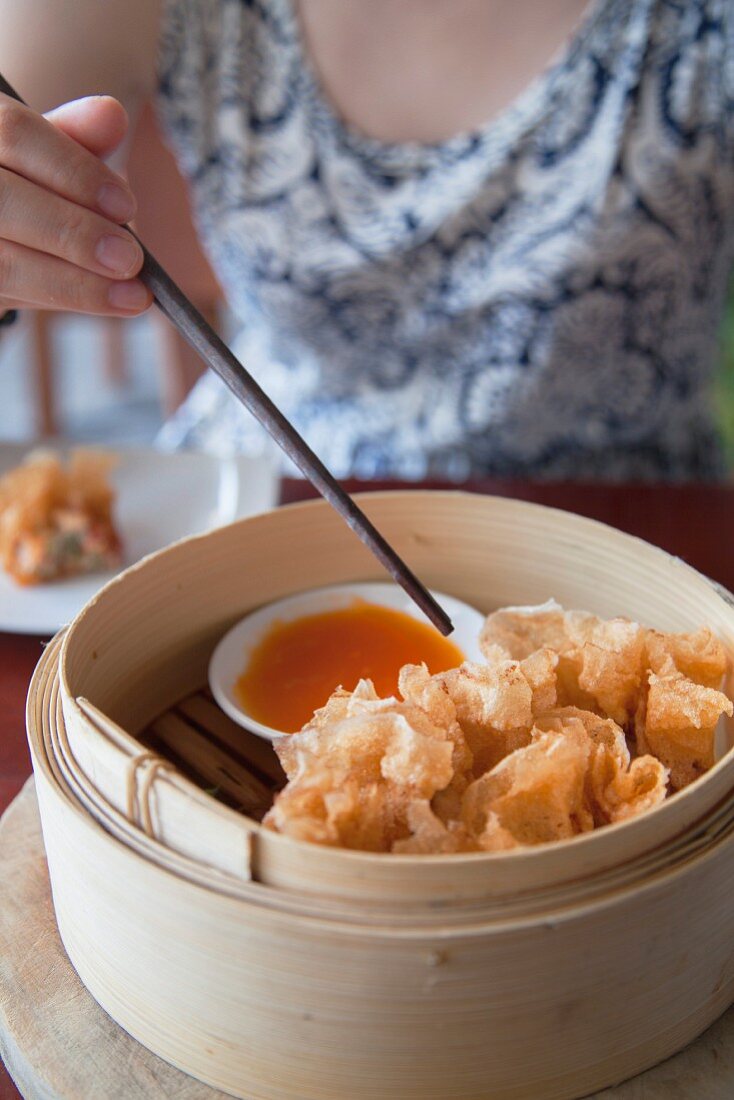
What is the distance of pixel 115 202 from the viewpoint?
99 centimetres

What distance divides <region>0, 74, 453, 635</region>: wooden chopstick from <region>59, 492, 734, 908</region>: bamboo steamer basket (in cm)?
22

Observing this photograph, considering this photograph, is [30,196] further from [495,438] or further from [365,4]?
[495,438]

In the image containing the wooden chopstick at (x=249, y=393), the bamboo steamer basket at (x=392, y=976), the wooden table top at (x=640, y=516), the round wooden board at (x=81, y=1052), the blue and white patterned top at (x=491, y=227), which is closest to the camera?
the bamboo steamer basket at (x=392, y=976)

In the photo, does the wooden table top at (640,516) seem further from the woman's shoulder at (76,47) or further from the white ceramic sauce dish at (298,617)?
the woman's shoulder at (76,47)

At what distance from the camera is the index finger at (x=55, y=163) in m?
0.94

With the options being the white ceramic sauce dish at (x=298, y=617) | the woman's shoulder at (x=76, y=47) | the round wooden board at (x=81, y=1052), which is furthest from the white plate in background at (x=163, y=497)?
the round wooden board at (x=81, y=1052)

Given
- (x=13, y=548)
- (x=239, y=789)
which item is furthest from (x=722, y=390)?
(x=239, y=789)

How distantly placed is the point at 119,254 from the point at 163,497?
0.98 meters

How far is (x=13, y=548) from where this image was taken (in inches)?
64.6

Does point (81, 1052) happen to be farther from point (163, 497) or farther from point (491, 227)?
point (491, 227)

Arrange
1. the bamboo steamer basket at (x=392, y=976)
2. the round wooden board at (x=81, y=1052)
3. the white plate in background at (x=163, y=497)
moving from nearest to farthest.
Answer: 1. the bamboo steamer basket at (x=392, y=976)
2. the round wooden board at (x=81, y=1052)
3. the white plate in background at (x=163, y=497)

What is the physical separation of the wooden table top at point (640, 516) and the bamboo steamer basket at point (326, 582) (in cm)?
30

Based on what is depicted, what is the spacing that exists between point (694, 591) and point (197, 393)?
1.65 m

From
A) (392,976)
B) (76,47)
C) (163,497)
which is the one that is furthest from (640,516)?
(76,47)
